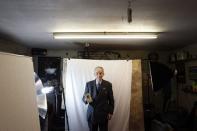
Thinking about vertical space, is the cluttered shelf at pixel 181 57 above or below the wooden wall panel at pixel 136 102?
above

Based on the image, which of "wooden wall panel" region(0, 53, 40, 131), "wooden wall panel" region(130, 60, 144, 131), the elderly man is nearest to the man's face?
the elderly man

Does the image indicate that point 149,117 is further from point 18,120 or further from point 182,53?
point 18,120

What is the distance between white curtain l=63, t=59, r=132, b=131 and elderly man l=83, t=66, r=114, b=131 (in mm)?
246

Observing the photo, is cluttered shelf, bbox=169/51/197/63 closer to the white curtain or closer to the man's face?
the white curtain

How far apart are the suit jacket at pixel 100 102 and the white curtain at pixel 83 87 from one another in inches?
11.0

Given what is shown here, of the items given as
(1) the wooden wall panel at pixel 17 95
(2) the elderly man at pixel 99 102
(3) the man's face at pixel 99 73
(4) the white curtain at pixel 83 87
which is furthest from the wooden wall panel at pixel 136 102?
(1) the wooden wall panel at pixel 17 95

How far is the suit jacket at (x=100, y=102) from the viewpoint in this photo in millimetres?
4578

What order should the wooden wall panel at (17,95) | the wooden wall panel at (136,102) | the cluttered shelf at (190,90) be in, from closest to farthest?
the wooden wall panel at (17,95)
the wooden wall panel at (136,102)
the cluttered shelf at (190,90)

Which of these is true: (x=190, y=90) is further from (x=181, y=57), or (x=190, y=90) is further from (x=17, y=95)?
(x=17, y=95)

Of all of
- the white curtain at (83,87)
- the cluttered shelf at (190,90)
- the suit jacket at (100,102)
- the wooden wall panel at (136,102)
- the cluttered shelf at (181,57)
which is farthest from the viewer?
the cluttered shelf at (181,57)

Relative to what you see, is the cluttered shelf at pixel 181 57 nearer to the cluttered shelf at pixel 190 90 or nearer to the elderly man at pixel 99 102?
the cluttered shelf at pixel 190 90

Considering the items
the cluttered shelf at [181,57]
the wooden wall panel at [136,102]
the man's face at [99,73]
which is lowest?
the wooden wall panel at [136,102]

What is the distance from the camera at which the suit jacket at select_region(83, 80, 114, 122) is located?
458 centimetres

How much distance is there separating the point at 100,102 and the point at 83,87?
22.1 inches
